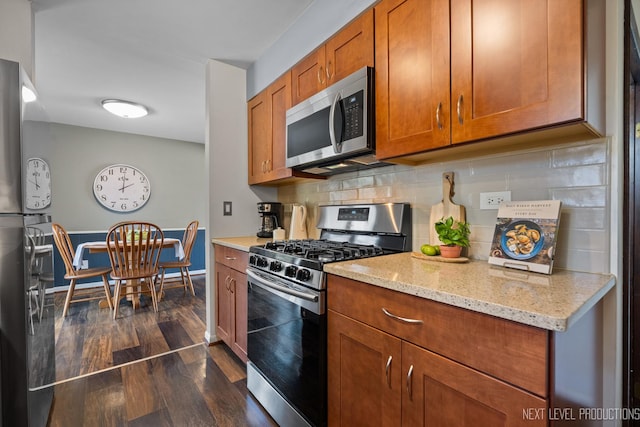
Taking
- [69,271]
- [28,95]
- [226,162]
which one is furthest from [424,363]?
[69,271]

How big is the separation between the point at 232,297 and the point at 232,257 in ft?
0.97

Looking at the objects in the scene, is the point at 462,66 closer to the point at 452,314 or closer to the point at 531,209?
the point at 531,209

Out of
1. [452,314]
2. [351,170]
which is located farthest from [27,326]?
[351,170]

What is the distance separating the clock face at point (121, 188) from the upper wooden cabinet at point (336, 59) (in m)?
3.94

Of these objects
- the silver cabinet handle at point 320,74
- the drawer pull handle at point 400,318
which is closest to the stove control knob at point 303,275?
the drawer pull handle at point 400,318

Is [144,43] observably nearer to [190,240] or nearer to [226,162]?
[226,162]

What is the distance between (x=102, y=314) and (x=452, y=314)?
3.72 meters

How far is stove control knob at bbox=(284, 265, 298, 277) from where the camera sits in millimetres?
1401

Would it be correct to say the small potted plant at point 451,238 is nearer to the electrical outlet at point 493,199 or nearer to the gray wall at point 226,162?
the electrical outlet at point 493,199

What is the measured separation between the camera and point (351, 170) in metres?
2.01

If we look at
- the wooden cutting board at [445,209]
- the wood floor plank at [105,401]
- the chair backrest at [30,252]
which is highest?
the wooden cutting board at [445,209]

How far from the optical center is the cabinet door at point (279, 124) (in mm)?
2142

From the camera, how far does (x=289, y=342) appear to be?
1.43 metres

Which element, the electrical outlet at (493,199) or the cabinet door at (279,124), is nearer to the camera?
the electrical outlet at (493,199)
